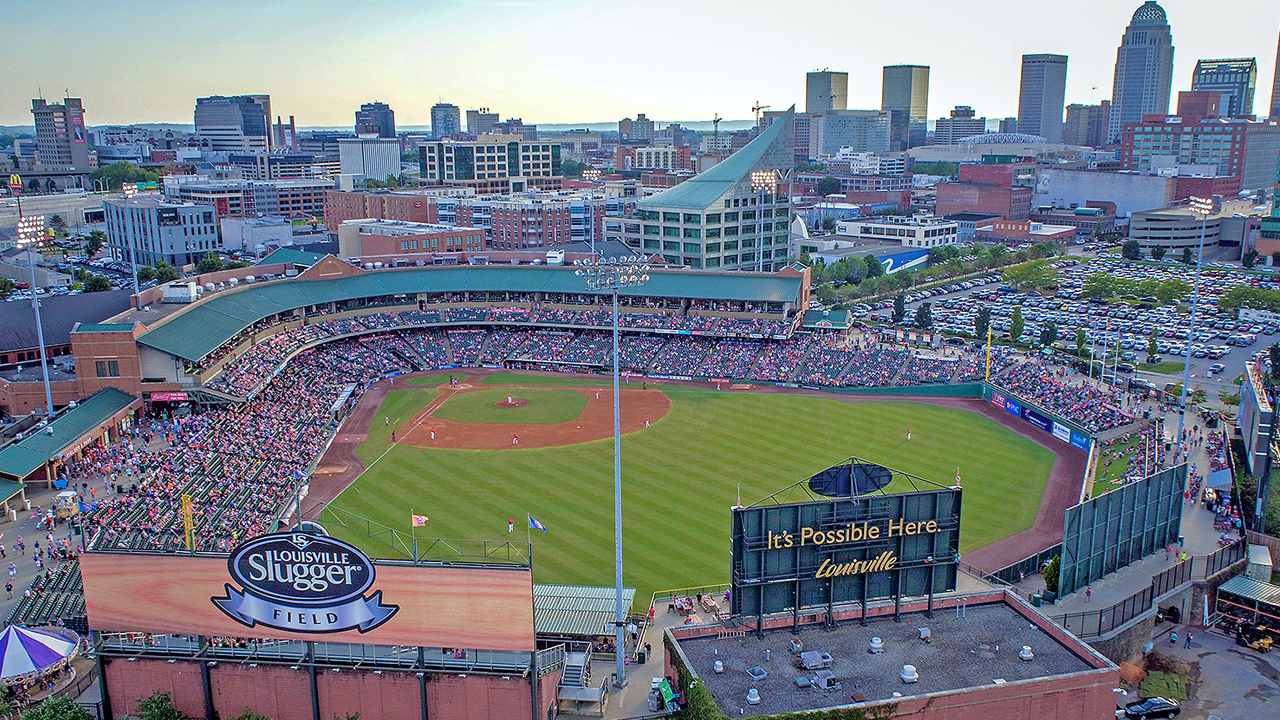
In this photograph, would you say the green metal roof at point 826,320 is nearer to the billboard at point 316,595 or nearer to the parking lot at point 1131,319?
the parking lot at point 1131,319

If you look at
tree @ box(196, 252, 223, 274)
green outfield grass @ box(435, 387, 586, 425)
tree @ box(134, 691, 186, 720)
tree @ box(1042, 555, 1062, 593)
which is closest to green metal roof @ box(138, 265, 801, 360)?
green outfield grass @ box(435, 387, 586, 425)

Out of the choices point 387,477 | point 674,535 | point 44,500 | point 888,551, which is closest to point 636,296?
point 387,477

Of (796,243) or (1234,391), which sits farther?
(796,243)

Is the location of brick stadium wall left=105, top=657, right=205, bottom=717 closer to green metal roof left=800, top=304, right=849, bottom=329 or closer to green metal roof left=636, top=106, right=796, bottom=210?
green metal roof left=800, top=304, right=849, bottom=329

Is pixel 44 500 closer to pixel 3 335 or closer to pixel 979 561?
pixel 3 335

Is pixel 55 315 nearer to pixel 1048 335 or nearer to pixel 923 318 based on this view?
pixel 923 318

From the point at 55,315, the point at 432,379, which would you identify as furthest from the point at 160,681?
the point at 55,315
